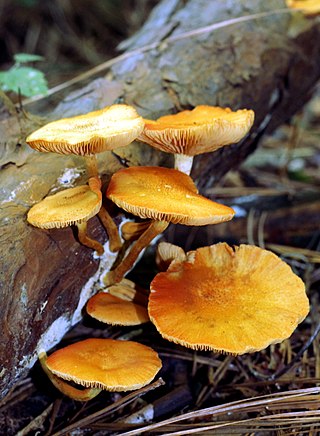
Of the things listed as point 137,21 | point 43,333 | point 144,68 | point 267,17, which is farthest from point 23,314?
point 137,21

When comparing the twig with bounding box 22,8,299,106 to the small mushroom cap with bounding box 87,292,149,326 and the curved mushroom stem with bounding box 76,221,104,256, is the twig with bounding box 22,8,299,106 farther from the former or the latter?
the small mushroom cap with bounding box 87,292,149,326

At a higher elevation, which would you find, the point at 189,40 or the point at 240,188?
the point at 189,40

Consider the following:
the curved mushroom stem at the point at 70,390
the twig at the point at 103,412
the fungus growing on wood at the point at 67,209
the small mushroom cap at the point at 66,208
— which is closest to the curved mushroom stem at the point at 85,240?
the fungus growing on wood at the point at 67,209

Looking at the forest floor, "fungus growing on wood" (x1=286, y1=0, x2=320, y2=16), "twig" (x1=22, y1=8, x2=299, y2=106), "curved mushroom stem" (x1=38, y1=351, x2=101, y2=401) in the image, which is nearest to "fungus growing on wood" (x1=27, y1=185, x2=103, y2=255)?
"curved mushroom stem" (x1=38, y1=351, x2=101, y2=401)

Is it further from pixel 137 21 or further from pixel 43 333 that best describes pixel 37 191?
pixel 137 21

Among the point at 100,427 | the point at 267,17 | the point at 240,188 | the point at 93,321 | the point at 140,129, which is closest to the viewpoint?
the point at 140,129

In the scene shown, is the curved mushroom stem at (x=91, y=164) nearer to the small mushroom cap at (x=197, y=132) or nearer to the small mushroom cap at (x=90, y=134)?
the small mushroom cap at (x=90, y=134)
